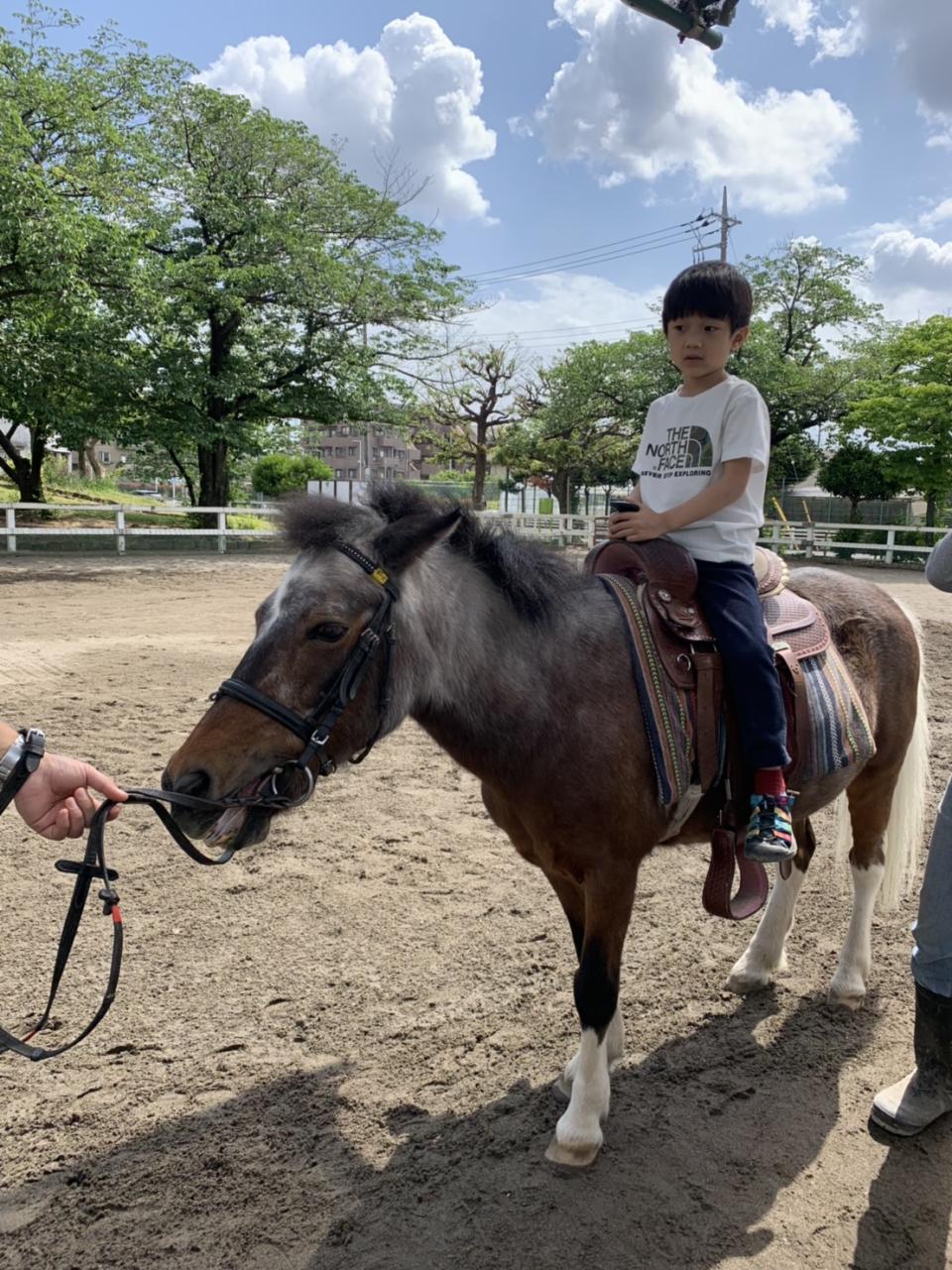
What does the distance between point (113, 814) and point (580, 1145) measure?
5.28 ft

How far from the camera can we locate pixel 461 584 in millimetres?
2299

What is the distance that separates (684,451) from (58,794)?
2104 millimetres

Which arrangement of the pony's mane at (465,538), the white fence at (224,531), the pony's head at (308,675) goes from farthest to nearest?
1. the white fence at (224,531)
2. the pony's mane at (465,538)
3. the pony's head at (308,675)

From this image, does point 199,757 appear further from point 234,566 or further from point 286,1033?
point 234,566

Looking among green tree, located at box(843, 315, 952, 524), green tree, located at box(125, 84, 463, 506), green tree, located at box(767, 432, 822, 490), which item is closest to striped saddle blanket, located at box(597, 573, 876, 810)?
green tree, located at box(125, 84, 463, 506)

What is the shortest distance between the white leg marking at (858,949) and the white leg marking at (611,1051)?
921 millimetres

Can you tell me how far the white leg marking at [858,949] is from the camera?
10.2ft

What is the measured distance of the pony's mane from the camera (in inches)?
83.1

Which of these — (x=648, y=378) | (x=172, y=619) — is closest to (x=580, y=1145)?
(x=172, y=619)

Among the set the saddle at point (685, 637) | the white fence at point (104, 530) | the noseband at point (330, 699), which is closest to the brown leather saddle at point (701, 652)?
the saddle at point (685, 637)

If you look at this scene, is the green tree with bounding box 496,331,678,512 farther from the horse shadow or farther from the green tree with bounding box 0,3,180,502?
the horse shadow

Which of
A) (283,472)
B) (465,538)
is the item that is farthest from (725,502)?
(283,472)

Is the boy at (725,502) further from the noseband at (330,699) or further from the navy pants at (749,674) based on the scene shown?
the noseband at (330,699)

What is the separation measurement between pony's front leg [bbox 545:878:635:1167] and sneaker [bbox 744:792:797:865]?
0.40 metres
